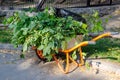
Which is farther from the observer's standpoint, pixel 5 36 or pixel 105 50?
pixel 5 36

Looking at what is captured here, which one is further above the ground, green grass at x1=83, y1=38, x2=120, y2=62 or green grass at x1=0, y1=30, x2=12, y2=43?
green grass at x1=83, y1=38, x2=120, y2=62

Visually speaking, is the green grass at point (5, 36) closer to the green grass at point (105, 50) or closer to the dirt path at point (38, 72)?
the dirt path at point (38, 72)

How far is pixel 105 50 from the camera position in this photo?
6461 mm

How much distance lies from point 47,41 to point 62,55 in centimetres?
75

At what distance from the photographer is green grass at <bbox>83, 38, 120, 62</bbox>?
19.8 feet

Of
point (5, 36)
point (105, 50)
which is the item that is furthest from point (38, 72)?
point (5, 36)

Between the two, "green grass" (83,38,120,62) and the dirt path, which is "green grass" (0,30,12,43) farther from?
"green grass" (83,38,120,62)

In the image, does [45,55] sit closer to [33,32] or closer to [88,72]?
[33,32]

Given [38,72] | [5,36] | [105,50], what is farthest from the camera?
[5,36]

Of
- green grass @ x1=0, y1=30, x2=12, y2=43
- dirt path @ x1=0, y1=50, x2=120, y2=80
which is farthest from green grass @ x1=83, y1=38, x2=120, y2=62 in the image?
green grass @ x1=0, y1=30, x2=12, y2=43

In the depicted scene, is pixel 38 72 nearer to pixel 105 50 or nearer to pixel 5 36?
pixel 105 50

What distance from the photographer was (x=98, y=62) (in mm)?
5547

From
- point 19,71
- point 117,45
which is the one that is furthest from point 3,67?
→ point 117,45

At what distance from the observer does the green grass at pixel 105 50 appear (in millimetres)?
6035
